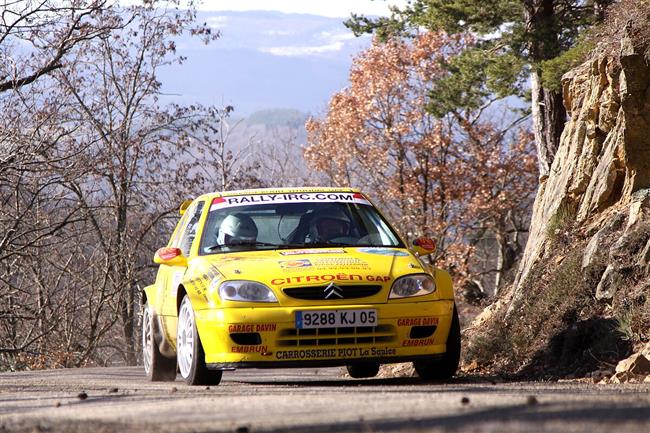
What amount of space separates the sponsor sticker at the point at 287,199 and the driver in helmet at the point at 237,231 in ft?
0.93

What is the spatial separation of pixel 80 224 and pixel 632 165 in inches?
1098

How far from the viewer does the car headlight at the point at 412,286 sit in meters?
9.71

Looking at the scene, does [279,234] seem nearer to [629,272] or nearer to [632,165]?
[629,272]

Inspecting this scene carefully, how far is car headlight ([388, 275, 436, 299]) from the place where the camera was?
9.71 metres

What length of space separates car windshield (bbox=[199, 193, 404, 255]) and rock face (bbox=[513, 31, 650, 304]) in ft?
8.48

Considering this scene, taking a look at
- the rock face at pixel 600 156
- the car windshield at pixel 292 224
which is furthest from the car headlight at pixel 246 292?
the rock face at pixel 600 156

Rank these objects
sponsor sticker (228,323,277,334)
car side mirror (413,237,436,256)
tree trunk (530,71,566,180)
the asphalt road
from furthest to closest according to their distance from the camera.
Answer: tree trunk (530,71,566,180) → car side mirror (413,237,436,256) → sponsor sticker (228,323,277,334) → the asphalt road

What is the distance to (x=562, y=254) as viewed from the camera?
13.8 metres

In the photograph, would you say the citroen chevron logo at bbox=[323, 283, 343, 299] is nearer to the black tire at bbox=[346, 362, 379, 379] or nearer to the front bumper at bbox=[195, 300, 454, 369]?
the front bumper at bbox=[195, 300, 454, 369]

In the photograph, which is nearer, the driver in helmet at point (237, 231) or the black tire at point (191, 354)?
the black tire at point (191, 354)

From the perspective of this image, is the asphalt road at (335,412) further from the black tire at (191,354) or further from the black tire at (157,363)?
the black tire at (157,363)

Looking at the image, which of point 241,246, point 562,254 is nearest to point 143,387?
point 241,246

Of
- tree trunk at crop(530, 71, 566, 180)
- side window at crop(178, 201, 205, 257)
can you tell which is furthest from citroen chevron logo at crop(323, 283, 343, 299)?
tree trunk at crop(530, 71, 566, 180)

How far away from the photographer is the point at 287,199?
11.2m
